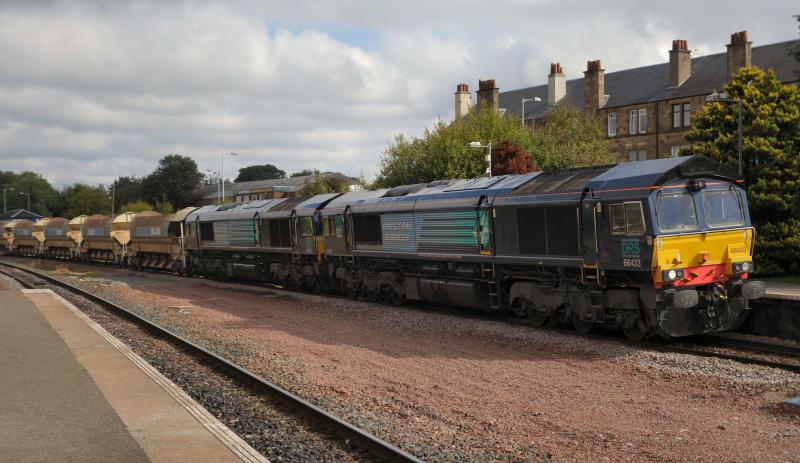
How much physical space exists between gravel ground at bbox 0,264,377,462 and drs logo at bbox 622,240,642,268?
7.93 metres

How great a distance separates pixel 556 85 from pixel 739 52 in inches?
821

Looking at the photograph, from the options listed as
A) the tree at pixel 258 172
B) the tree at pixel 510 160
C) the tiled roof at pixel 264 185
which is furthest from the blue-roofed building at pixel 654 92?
the tree at pixel 258 172

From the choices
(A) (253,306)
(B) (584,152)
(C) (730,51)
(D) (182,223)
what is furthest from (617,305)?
(C) (730,51)

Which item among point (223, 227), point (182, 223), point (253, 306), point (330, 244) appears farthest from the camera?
point (182, 223)

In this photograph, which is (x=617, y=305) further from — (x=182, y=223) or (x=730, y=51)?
(x=730, y=51)

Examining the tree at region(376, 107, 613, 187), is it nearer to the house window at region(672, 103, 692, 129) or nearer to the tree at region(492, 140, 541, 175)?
the tree at region(492, 140, 541, 175)

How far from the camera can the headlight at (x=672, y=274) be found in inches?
584

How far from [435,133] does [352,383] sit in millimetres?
41931

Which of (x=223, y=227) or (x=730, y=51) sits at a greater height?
(x=730, y=51)

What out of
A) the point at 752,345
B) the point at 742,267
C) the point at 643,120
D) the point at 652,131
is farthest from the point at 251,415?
the point at 643,120

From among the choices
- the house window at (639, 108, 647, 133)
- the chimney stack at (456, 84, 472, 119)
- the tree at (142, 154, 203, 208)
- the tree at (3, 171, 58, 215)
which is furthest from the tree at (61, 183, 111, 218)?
the house window at (639, 108, 647, 133)

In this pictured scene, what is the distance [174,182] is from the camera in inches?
5295

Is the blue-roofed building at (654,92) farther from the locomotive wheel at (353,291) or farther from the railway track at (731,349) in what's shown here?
the railway track at (731,349)

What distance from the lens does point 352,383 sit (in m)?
13.2
